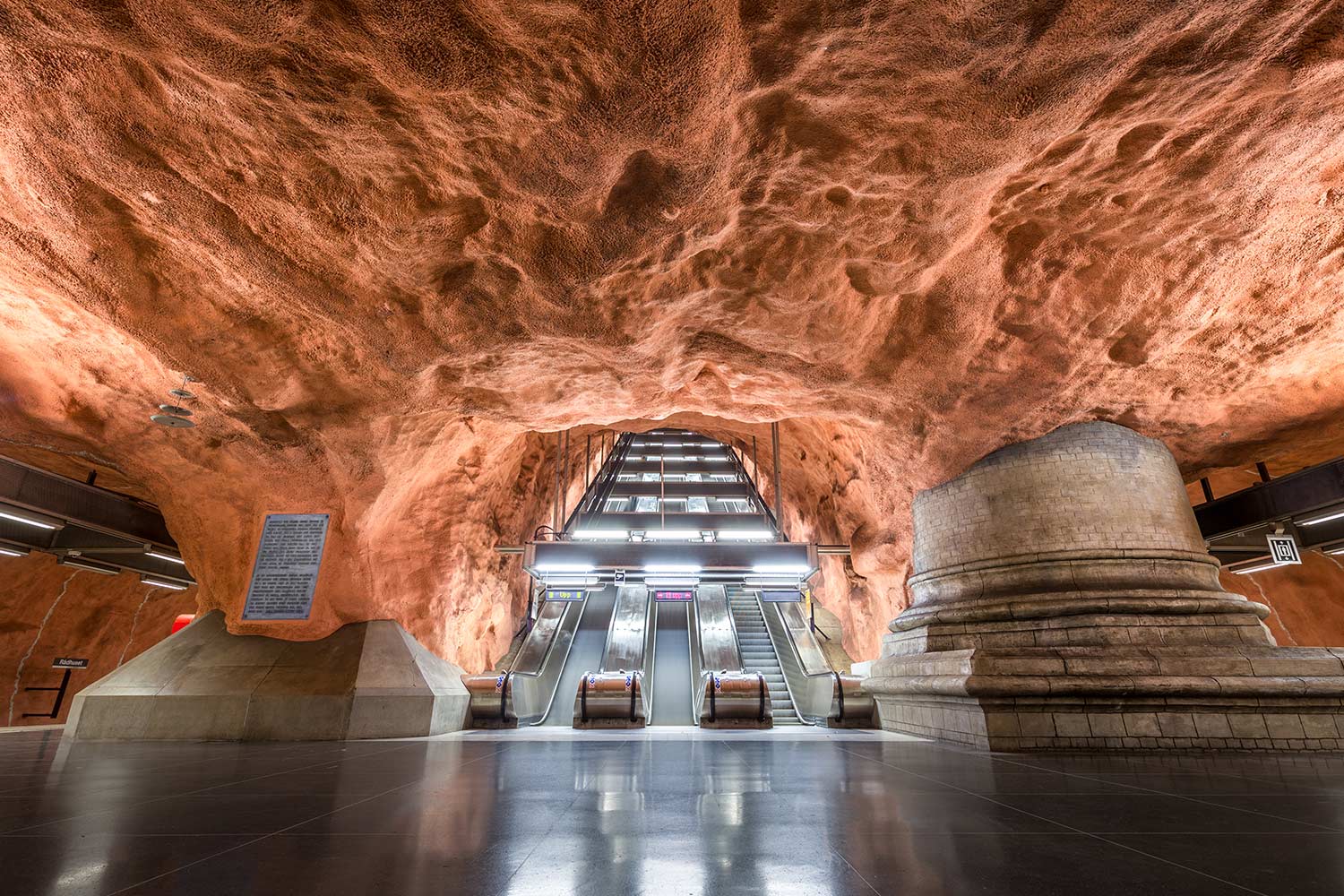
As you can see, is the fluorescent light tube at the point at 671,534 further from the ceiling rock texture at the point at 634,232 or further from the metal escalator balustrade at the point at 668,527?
the ceiling rock texture at the point at 634,232

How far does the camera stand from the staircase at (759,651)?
9.45m

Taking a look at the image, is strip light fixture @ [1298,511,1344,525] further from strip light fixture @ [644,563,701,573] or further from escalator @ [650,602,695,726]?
escalator @ [650,602,695,726]

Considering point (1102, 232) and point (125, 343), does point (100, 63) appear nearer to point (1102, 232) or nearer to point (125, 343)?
point (125, 343)

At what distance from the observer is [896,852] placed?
199cm

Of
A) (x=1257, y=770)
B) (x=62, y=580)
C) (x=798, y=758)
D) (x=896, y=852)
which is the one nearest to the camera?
(x=896, y=852)

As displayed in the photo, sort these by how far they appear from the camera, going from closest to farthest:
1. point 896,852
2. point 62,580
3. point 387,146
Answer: point 896,852, point 387,146, point 62,580


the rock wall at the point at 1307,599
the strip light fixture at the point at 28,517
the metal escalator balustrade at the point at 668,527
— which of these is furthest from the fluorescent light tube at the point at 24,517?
the rock wall at the point at 1307,599

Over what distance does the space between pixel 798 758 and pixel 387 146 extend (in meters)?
5.03

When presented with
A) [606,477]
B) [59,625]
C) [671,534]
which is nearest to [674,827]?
[671,534]

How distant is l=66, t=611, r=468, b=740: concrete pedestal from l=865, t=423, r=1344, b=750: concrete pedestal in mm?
5569


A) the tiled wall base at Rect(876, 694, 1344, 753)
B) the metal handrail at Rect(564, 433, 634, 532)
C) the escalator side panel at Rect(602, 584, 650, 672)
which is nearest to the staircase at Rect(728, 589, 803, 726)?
the escalator side panel at Rect(602, 584, 650, 672)

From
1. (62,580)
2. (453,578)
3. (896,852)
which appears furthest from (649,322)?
(62,580)

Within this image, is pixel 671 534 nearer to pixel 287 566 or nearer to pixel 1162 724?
pixel 287 566

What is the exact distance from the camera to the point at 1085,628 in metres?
5.55
